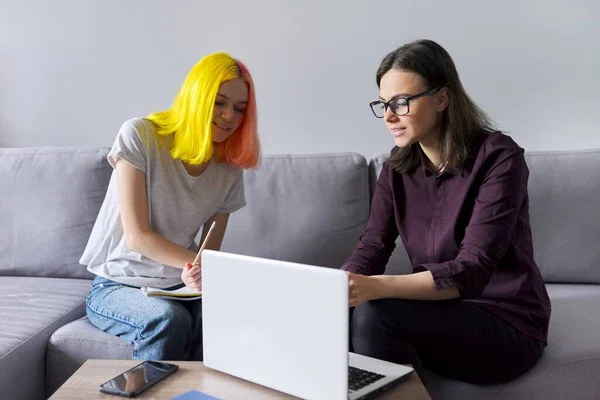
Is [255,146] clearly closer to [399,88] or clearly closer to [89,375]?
[399,88]

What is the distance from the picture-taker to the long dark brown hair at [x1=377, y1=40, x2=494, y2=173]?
1.46 metres

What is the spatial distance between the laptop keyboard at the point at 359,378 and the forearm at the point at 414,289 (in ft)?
0.58

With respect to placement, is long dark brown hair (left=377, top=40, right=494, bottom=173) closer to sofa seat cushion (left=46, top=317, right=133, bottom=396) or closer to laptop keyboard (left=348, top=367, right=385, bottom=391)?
laptop keyboard (left=348, top=367, right=385, bottom=391)

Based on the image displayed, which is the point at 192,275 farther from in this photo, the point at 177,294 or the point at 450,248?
the point at 450,248

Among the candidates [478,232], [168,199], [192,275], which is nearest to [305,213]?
[168,199]

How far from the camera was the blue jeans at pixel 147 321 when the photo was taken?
58.2 inches

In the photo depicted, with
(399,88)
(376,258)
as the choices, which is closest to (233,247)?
(376,258)

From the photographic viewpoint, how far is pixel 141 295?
1.59 meters

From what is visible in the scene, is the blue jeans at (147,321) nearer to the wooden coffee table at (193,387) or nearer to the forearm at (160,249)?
the forearm at (160,249)

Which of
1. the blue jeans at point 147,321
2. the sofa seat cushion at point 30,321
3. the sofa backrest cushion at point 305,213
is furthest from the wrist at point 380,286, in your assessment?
the sofa seat cushion at point 30,321

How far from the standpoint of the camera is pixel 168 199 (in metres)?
1.67

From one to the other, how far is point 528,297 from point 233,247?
921mm

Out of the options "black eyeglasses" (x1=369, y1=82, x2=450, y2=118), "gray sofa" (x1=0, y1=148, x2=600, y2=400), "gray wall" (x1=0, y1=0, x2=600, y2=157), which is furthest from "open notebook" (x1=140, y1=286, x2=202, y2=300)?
"gray wall" (x1=0, y1=0, x2=600, y2=157)

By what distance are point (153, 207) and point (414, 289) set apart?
2.36 feet
